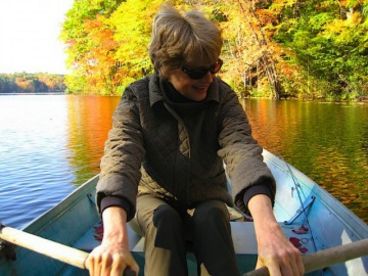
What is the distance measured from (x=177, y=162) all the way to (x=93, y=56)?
41338mm

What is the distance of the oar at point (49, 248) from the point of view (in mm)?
1653

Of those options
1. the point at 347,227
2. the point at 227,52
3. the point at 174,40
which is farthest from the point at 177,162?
the point at 227,52

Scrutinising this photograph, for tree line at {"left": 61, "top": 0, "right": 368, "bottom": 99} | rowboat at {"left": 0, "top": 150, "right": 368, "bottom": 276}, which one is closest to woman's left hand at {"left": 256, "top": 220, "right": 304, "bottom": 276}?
rowboat at {"left": 0, "top": 150, "right": 368, "bottom": 276}

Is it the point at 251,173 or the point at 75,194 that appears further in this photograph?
the point at 75,194

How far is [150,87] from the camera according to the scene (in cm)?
221

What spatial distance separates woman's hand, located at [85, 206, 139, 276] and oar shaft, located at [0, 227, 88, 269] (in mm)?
118

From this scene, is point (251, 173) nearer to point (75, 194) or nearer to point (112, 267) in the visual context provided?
point (112, 267)

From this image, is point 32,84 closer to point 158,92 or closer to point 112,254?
point 158,92

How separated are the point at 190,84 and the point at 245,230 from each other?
1.25 metres

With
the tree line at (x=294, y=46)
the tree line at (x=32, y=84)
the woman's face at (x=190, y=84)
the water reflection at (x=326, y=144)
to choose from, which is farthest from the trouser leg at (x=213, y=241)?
the tree line at (x=32, y=84)

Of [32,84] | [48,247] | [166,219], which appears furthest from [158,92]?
[32,84]

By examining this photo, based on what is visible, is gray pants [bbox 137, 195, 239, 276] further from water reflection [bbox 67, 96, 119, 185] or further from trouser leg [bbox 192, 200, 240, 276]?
water reflection [bbox 67, 96, 119, 185]

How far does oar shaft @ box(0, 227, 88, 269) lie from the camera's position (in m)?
1.67

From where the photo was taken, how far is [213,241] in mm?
1860
